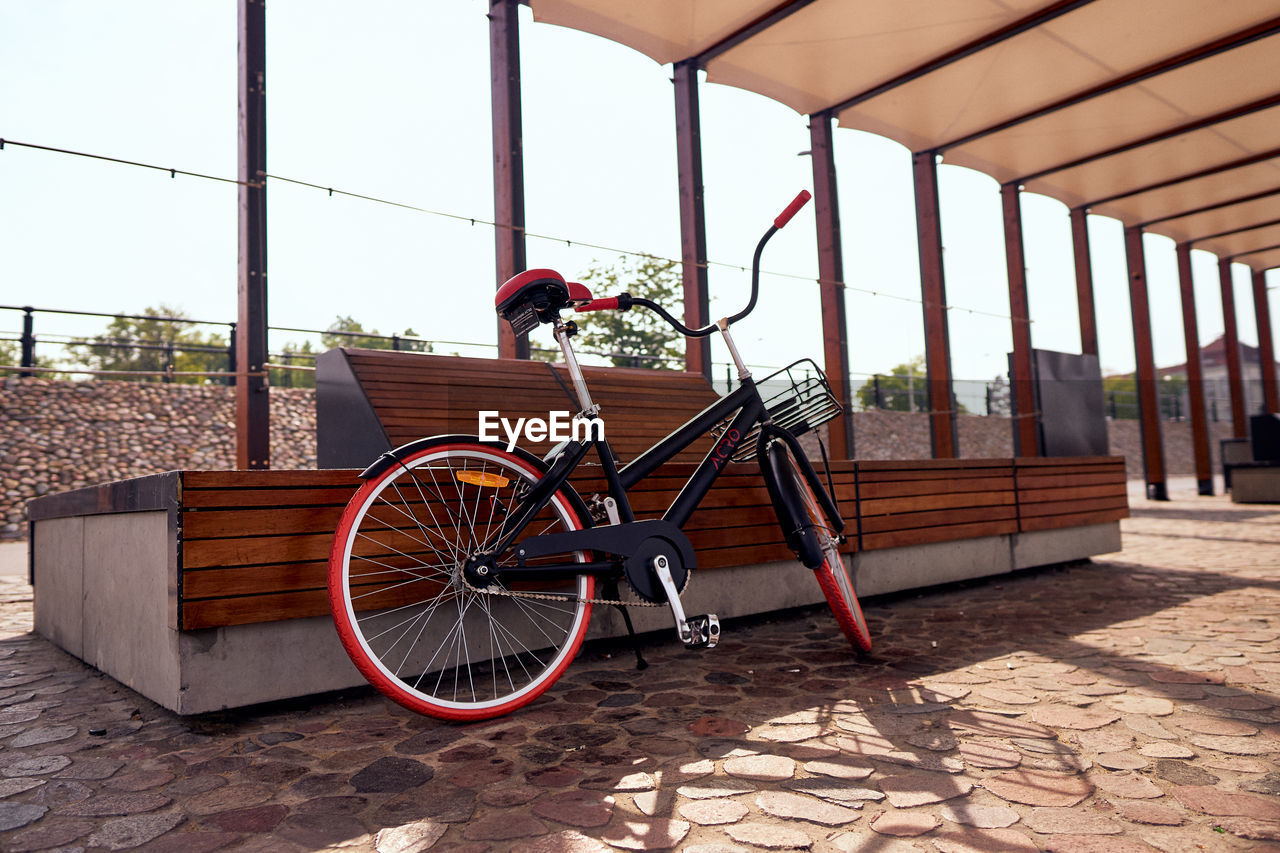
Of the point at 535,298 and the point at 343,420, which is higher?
the point at 535,298

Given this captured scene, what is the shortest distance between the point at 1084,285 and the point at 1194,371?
4424 millimetres

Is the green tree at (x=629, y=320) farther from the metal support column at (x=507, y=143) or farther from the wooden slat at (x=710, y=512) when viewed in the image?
the wooden slat at (x=710, y=512)

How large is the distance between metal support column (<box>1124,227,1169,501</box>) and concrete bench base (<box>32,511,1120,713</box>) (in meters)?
10.4

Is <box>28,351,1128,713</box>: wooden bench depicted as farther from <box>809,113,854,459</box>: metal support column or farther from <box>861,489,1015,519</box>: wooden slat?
<box>809,113,854,459</box>: metal support column

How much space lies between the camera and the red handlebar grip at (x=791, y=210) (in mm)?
2826

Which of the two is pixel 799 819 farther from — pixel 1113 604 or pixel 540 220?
pixel 540 220

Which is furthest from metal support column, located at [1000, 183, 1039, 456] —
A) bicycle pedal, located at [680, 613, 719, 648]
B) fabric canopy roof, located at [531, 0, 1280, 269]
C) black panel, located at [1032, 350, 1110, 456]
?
Result: bicycle pedal, located at [680, 613, 719, 648]

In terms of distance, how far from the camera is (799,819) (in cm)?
160

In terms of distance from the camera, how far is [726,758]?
1.96 m

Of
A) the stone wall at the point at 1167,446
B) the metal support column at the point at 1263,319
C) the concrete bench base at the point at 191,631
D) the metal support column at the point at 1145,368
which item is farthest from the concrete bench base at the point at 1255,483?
the stone wall at the point at 1167,446

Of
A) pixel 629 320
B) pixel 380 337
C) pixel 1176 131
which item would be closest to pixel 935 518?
pixel 1176 131

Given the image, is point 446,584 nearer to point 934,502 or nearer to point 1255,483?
point 934,502

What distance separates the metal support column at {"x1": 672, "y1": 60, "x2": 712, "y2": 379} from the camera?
620 cm

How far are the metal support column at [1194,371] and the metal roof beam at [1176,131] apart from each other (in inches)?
262
